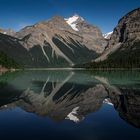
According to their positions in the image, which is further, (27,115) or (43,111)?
(43,111)

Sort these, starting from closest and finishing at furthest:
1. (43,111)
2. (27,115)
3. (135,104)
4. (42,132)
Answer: (42,132), (27,115), (43,111), (135,104)

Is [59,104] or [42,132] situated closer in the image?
[42,132]

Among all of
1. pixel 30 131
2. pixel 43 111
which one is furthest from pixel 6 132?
pixel 43 111

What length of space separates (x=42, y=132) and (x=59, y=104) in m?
21.1

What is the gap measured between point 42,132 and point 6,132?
3.55 meters

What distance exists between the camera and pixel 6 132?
98.3 feet

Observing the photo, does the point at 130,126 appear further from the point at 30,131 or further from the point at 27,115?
the point at 27,115

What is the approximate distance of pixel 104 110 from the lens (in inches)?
1773

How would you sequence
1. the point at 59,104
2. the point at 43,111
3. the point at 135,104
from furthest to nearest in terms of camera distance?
the point at 59,104 → the point at 135,104 → the point at 43,111

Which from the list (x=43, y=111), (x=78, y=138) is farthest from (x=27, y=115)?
(x=78, y=138)

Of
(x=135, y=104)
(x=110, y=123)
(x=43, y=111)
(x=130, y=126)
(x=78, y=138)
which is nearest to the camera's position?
(x=78, y=138)

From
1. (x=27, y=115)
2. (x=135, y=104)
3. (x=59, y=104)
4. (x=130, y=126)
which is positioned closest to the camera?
(x=130, y=126)

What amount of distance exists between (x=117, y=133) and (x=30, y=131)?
8577 mm

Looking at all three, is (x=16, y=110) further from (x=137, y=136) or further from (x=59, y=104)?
(x=137, y=136)
